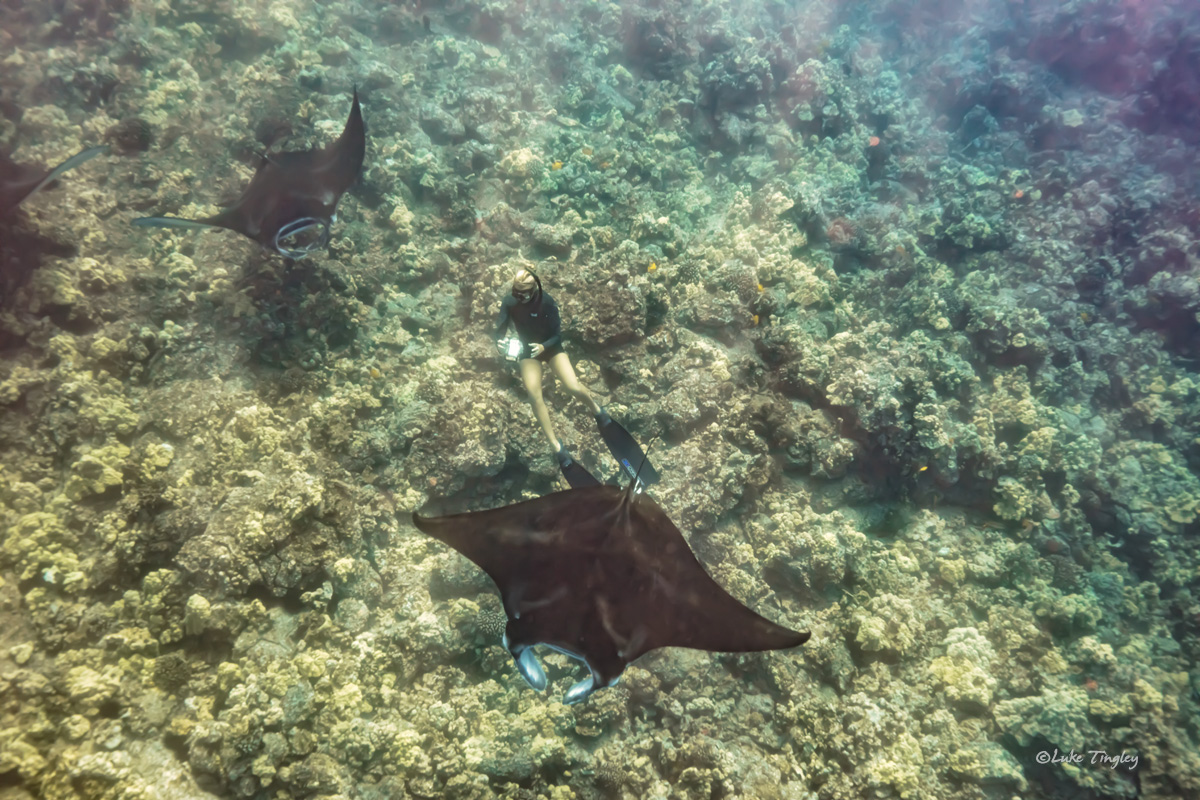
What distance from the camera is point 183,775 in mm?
3066

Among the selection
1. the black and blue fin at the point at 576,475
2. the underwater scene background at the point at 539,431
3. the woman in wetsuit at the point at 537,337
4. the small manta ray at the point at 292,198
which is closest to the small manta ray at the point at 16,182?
the underwater scene background at the point at 539,431

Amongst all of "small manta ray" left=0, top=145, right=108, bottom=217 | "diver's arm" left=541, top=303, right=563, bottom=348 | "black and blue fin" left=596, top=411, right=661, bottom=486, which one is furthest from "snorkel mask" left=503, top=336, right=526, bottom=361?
"small manta ray" left=0, top=145, right=108, bottom=217

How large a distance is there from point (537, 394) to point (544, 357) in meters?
0.44

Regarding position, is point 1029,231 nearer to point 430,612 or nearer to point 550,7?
point 550,7

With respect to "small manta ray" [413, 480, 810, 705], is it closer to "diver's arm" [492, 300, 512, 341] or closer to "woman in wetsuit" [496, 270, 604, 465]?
"woman in wetsuit" [496, 270, 604, 465]

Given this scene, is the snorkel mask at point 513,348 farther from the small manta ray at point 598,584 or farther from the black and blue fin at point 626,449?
the small manta ray at point 598,584

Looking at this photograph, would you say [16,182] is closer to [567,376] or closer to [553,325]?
[553,325]

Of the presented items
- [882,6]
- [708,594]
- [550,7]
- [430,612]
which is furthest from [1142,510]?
[882,6]

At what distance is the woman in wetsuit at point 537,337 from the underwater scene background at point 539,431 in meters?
0.50

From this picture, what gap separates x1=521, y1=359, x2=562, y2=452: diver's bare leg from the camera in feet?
14.1

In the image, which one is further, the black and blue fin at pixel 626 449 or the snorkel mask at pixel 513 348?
the snorkel mask at pixel 513 348

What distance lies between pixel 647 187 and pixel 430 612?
279 inches

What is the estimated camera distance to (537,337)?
437 centimetres

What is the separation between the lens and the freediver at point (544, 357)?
13.1ft
